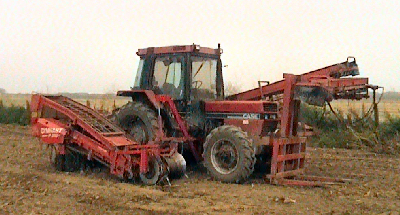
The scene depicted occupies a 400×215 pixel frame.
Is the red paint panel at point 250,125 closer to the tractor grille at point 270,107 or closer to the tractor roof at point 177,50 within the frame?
the tractor grille at point 270,107

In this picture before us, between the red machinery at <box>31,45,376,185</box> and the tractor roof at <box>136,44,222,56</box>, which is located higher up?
the tractor roof at <box>136,44,222,56</box>

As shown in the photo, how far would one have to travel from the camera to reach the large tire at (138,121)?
10.3m

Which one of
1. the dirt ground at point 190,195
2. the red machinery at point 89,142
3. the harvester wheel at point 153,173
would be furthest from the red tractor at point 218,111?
the dirt ground at point 190,195

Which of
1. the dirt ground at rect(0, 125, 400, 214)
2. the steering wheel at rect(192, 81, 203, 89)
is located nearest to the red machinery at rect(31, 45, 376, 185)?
the steering wheel at rect(192, 81, 203, 89)

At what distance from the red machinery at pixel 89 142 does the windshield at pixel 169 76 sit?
1109 mm

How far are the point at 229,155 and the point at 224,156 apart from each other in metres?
0.11

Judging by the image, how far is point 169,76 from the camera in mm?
10688

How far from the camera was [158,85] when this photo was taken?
10883 mm

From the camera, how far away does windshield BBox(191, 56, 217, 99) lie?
1055 centimetres

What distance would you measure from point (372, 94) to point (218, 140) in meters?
2.81

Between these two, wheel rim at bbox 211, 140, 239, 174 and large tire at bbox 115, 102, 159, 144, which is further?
large tire at bbox 115, 102, 159, 144

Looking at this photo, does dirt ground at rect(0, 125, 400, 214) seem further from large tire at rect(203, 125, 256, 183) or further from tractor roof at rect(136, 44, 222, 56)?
tractor roof at rect(136, 44, 222, 56)

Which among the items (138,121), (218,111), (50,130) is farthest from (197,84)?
(50,130)

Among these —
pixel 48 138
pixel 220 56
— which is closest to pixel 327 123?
pixel 220 56
